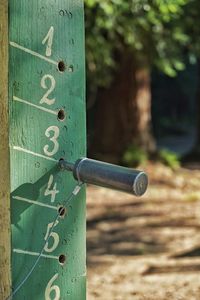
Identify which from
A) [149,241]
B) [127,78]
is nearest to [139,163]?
[127,78]

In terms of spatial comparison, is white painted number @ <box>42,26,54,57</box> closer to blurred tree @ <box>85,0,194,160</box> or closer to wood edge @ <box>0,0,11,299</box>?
wood edge @ <box>0,0,11,299</box>

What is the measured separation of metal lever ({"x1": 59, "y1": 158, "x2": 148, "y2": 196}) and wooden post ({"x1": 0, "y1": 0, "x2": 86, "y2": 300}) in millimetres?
82

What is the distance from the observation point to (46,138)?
2.31 meters

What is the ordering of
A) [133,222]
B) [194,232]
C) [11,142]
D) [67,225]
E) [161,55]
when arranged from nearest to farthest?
[11,142], [67,225], [194,232], [133,222], [161,55]

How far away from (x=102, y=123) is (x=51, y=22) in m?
12.8

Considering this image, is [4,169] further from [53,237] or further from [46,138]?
[53,237]

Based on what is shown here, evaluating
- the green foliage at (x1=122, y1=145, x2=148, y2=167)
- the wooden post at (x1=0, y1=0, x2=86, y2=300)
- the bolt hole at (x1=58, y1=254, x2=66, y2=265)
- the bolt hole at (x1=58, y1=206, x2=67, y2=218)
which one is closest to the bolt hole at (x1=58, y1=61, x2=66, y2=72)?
the wooden post at (x1=0, y1=0, x2=86, y2=300)

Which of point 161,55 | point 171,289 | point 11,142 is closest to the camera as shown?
point 11,142

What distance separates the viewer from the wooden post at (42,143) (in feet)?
7.29

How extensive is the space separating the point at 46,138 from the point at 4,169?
0.18 m

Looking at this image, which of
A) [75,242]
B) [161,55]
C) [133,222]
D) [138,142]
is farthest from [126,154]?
[75,242]

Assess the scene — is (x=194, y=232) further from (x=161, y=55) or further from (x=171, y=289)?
(x=161, y=55)

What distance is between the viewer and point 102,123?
1511 cm

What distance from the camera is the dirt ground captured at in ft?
19.4
